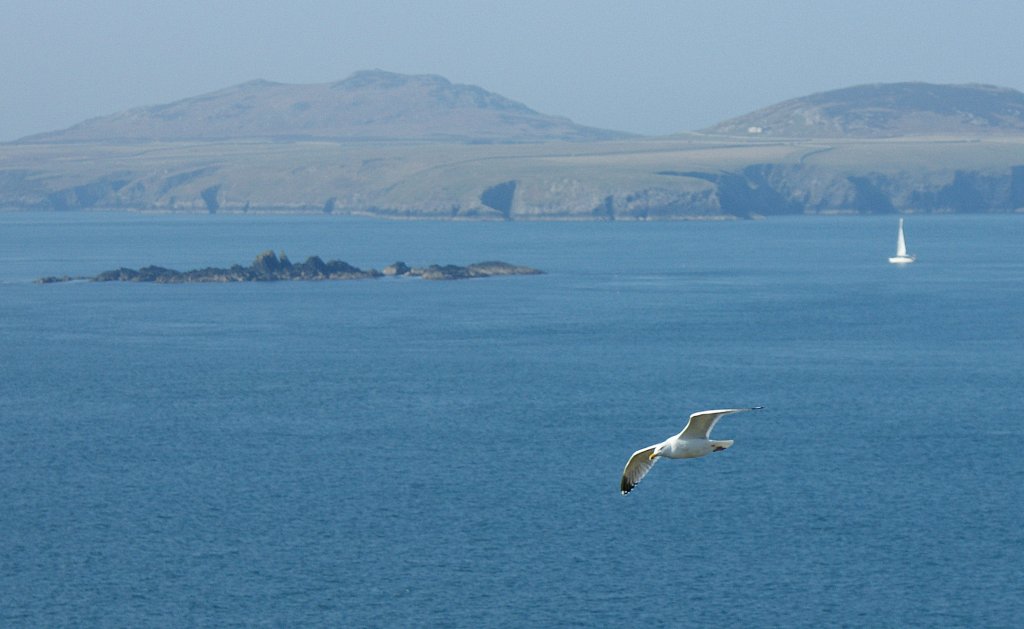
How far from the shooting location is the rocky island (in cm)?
14388

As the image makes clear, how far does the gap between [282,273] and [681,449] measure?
12483 centimetres

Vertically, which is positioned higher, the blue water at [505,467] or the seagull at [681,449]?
the seagull at [681,449]

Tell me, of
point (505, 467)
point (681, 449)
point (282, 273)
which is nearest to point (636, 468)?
point (681, 449)

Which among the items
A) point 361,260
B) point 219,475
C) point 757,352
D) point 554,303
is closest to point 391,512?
point 219,475

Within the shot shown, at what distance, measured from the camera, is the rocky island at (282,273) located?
144 m

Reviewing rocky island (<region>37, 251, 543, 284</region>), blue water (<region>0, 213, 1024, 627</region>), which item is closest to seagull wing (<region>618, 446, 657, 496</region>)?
blue water (<region>0, 213, 1024, 627</region>)

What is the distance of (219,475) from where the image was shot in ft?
202

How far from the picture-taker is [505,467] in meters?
62.1

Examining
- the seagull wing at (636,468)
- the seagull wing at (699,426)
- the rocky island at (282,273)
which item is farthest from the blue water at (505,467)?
the rocky island at (282,273)

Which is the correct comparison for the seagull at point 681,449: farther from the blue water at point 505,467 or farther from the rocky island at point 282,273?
the rocky island at point 282,273

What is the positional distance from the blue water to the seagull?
20622 mm

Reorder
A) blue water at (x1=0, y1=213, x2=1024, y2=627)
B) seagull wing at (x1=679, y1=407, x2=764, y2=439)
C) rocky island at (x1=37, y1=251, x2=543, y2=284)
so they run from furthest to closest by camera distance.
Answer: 1. rocky island at (x1=37, y1=251, x2=543, y2=284)
2. blue water at (x1=0, y1=213, x2=1024, y2=627)
3. seagull wing at (x1=679, y1=407, x2=764, y2=439)

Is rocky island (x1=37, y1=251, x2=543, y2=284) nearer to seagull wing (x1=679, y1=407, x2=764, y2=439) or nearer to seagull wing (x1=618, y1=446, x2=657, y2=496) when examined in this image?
seagull wing (x1=679, y1=407, x2=764, y2=439)

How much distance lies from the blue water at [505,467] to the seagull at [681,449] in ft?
67.7
